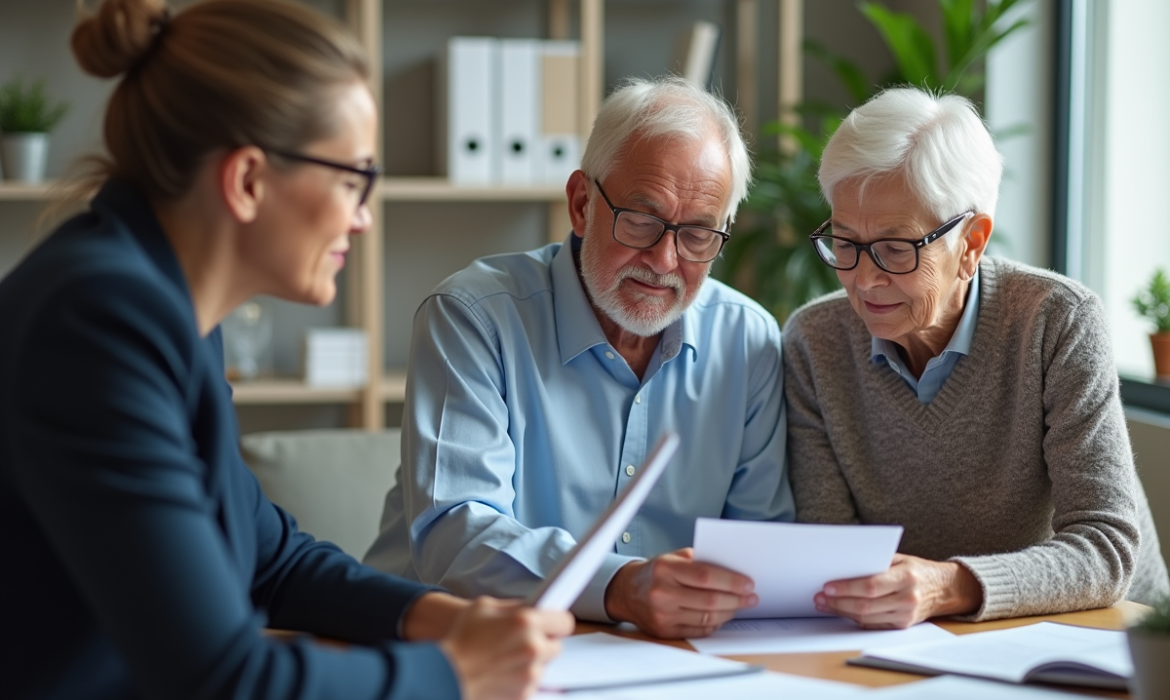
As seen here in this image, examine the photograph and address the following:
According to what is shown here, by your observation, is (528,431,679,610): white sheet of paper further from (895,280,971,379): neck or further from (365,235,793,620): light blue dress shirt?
(895,280,971,379): neck

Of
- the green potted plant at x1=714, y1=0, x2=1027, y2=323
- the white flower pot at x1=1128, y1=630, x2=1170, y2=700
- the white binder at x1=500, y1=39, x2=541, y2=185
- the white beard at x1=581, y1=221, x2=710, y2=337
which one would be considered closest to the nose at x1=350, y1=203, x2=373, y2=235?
the white beard at x1=581, y1=221, x2=710, y2=337

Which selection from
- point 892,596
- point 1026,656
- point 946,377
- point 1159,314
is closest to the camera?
point 1026,656

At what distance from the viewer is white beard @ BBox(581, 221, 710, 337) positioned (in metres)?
1.84

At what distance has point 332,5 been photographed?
382 cm

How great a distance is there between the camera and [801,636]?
1.38 meters

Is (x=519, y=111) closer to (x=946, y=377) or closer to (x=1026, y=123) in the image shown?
(x=1026, y=123)

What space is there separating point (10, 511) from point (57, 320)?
19cm

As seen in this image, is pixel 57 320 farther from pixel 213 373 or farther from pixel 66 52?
pixel 66 52

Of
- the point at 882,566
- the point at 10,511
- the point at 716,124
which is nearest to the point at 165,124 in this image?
the point at 10,511

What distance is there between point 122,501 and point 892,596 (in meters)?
0.91

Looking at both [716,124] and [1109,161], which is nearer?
[716,124]

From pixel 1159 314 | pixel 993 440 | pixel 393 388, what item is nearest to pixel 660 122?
pixel 993 440

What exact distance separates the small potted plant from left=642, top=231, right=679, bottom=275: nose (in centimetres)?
248

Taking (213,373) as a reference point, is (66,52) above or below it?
above
